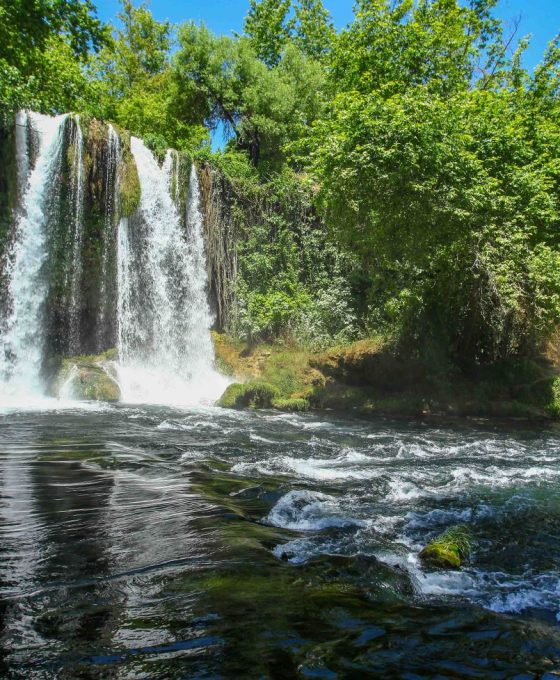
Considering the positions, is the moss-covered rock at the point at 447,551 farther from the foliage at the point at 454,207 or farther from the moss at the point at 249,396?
the moss at the point at 249,396

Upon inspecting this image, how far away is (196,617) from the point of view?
3.38 meters

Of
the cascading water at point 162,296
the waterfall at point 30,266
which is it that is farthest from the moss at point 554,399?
the waterfall at point 30,266

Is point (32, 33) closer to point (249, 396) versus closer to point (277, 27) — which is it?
point (249, 396)

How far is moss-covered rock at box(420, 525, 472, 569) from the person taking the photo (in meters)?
4.54

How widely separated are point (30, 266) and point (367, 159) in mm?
10380

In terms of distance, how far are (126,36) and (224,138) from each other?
12.0 metres

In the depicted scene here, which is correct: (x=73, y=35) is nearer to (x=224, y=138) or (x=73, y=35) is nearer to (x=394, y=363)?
(x=394, y=363)

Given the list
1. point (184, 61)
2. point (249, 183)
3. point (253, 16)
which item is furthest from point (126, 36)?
point (249, 183)

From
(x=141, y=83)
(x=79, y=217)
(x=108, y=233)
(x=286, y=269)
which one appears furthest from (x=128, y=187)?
(x=141, y=83)

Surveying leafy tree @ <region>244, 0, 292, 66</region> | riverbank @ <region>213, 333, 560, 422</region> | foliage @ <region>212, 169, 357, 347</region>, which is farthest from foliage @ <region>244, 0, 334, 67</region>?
riverbank @ <region>213, 333, 560, 422</region>

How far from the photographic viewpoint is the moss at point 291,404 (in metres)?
16.1

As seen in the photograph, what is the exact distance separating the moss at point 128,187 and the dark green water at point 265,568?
11771 millimetres

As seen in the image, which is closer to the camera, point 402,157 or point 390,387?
point 402,157

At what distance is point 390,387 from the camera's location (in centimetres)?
1739
